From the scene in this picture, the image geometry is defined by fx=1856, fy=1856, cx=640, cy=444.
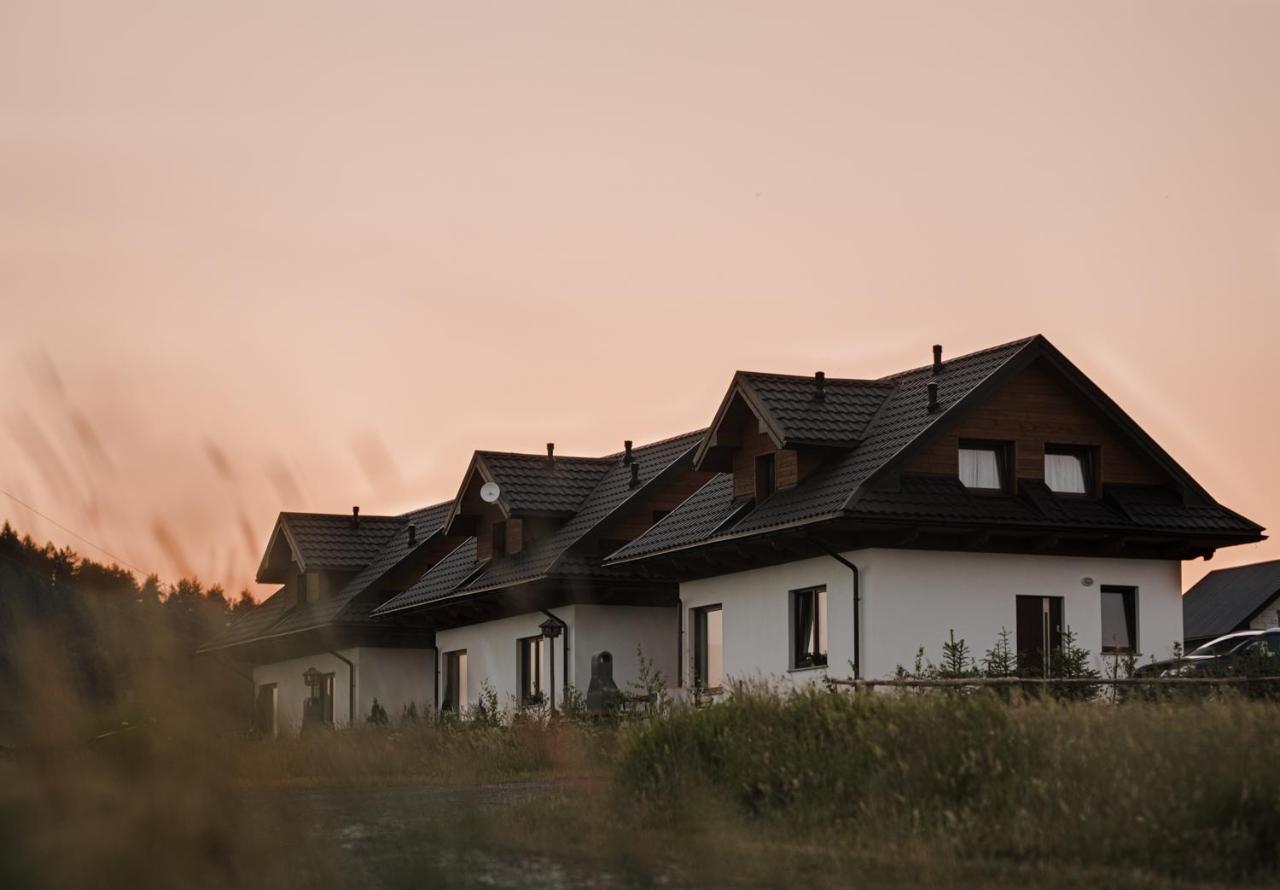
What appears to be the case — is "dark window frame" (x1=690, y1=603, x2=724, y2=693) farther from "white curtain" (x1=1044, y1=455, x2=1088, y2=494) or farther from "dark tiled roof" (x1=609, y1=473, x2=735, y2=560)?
"white curtain" (x1=1044, y1=455, x2=1088, y2=494)

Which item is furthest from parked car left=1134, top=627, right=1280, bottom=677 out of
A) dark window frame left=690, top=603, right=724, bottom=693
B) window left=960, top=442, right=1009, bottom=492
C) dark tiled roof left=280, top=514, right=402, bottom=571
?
dark tiled roof left=280, top=514, right=402, bottom=571

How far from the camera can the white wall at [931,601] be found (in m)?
28.7

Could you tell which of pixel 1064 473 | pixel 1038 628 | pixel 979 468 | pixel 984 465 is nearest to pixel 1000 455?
pixel 984 465

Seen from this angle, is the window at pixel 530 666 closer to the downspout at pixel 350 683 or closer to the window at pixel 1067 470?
the downspout at pixel 350 683

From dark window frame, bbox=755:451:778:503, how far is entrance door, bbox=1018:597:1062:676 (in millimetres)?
5205

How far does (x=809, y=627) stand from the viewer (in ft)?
100.0

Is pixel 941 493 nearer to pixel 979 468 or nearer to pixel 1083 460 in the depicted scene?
pixel 979 468

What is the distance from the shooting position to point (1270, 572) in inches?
2731

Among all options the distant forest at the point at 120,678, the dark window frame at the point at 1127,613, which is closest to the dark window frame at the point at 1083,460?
the dark window frame at the point at 1127,613

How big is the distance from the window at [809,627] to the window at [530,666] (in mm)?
8475

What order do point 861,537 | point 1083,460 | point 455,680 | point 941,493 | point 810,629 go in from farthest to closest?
point 455,680
point 1083,460
point 810,629
point 941,493
point 861,537

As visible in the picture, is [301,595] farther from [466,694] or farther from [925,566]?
[925,566]

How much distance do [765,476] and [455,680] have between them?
12.5 metres

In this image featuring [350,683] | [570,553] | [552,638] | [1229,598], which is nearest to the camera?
[552,638]
